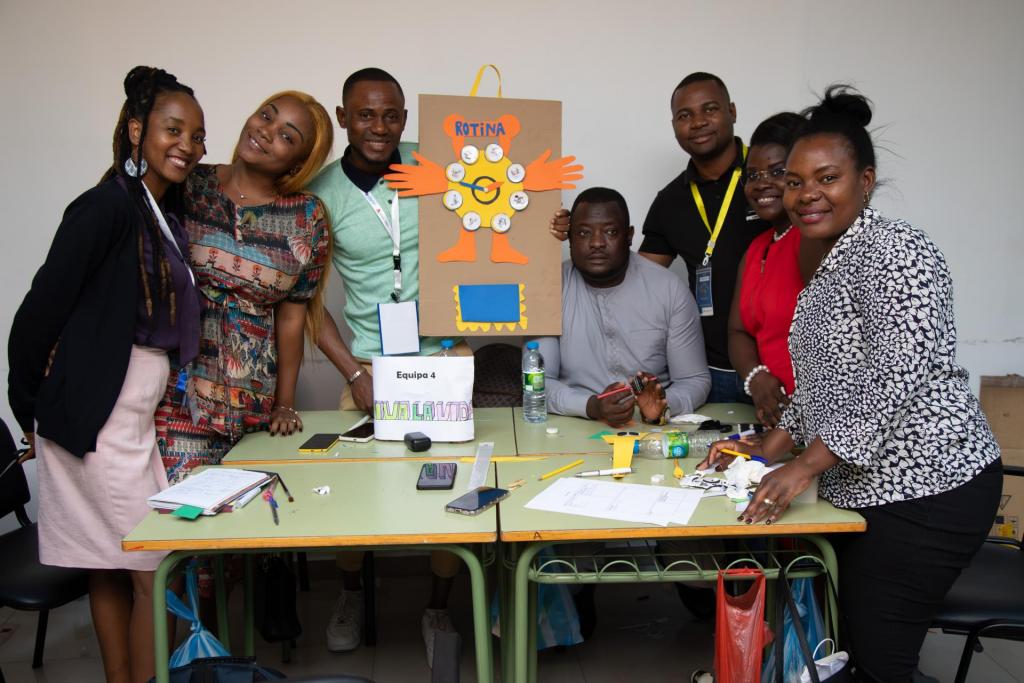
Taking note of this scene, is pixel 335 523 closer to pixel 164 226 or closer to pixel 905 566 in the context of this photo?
pixel 164 226

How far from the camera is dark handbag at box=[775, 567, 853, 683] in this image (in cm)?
183

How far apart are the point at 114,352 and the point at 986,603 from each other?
2.52 metres

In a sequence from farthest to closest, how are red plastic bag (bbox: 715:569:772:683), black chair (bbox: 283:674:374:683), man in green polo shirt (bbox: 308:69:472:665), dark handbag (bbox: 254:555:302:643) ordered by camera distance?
1. man in green polo shirt (bbox: 308:69:472:665)
2. dark handbag (bbox: 254:555:302:643)
3. red plastic bag (bbox: 715:569:772:683)
4. black chair (bbox: 283:674:374:683)

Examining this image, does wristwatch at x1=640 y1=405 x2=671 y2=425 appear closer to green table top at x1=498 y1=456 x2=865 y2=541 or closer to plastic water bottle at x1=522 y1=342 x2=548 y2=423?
plastic water bottle at x1=522 y1=342 x2=548 y2=423

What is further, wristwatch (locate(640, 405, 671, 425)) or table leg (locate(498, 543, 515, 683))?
wristwatch (locate(640, 405, 671, 425))

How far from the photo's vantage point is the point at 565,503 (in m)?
2.03

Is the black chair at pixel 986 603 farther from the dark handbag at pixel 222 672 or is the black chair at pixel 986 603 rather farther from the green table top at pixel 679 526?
the dark handbag at pixel 222 672

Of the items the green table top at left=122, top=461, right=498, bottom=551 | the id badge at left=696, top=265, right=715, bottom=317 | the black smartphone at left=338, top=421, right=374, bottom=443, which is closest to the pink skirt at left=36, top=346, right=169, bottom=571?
the green table top at left=122, top=461, right=498, bottom=551

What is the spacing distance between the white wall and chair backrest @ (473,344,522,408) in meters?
0.90

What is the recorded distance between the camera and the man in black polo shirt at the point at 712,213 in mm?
3012

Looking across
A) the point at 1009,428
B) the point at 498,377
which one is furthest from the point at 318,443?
the point at 1009,428

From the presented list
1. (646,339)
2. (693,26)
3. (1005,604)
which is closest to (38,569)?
(646,339)

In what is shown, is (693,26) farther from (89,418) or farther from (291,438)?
(89,418)

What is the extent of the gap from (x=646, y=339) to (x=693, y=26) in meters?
1.87
